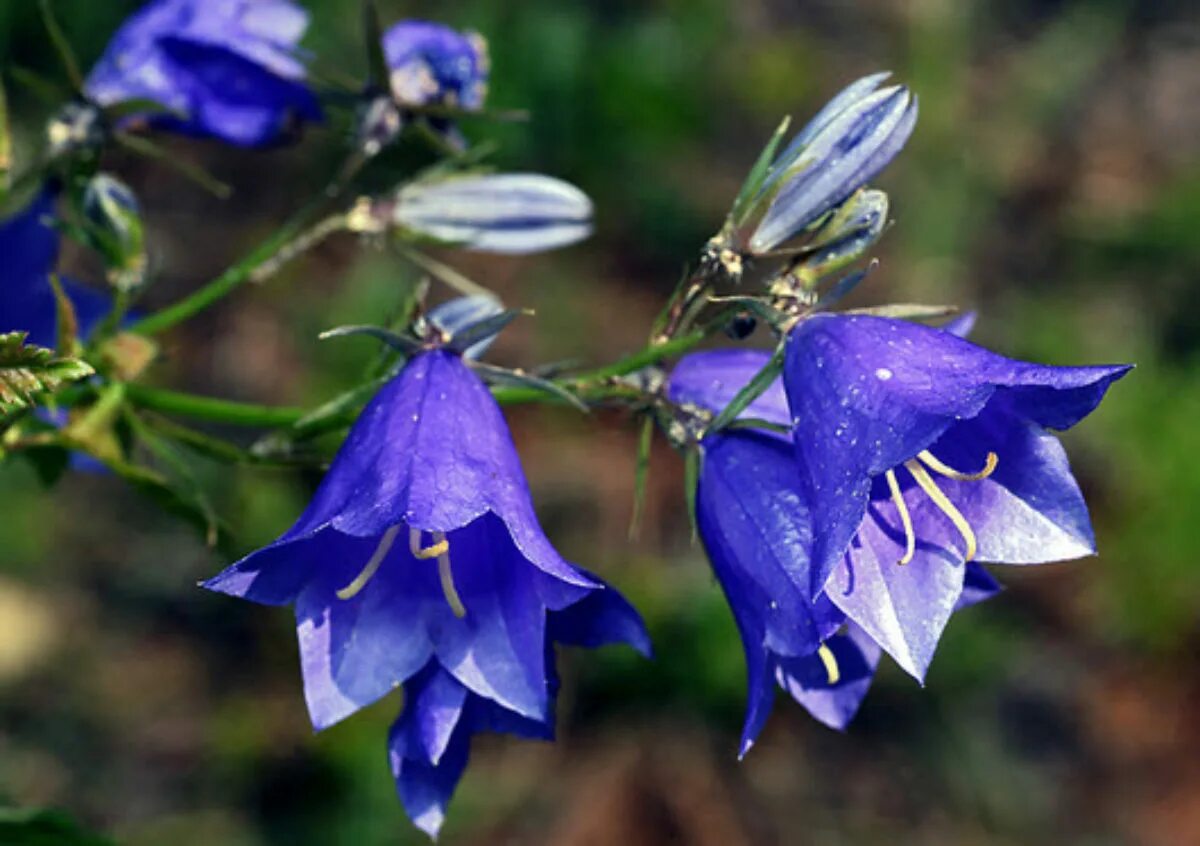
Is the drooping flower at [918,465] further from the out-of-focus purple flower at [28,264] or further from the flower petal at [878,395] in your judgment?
the out-of-focus purple flower at [28,264]

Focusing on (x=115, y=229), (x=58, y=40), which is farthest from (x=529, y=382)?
(x=58, y=40)

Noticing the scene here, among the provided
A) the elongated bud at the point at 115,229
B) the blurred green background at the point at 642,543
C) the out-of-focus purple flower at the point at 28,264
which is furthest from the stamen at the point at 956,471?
the blurred green background at the point at 642,543

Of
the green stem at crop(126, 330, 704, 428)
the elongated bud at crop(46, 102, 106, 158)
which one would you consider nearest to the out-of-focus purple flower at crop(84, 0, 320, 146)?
the elongated bud at crop(46, 102, 106, 158)

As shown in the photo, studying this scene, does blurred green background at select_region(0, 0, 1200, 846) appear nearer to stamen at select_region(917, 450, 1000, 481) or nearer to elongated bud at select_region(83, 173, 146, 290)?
elongated bud at select_region(83, 173, 146, 290)

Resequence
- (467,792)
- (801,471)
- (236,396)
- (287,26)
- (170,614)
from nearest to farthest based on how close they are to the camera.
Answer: (801,471)
(287,26)
(467,792)
(170,614)
(236,396)

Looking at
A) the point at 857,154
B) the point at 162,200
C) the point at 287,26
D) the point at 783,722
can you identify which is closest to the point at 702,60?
the point at 162,200

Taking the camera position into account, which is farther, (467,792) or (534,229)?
(467,792)

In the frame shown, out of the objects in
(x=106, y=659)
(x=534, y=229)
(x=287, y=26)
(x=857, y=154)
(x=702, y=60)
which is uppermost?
(x=857, y=154)

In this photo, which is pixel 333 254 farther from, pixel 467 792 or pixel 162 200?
pixel 467 792
